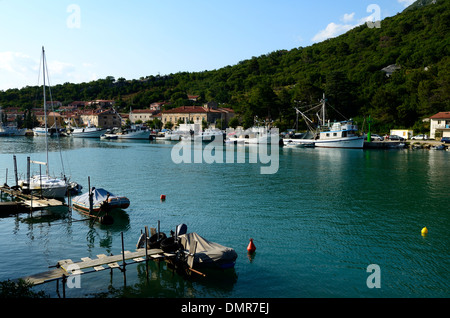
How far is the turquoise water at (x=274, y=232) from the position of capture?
669 inches

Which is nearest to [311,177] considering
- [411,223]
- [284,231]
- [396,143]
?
[411,223]

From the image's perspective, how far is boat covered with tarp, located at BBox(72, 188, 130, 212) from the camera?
2755 centimetres

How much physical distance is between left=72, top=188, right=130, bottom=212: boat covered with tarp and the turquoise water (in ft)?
3.34

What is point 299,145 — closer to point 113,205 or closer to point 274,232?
point 113,205

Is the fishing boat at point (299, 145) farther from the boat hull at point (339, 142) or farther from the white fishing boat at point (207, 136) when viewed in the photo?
the white fishing boat at point (207, 136)

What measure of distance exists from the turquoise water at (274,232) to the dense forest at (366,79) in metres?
61.7

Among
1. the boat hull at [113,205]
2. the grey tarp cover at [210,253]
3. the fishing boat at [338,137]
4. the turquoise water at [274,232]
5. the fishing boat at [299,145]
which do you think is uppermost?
the fishing boat at [338,137]

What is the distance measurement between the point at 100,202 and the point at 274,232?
13.3 meters

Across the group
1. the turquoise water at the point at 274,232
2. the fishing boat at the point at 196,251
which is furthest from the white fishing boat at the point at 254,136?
the fishing boat at the point at 196,251

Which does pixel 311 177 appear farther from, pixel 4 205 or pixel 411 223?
pixel 4 205

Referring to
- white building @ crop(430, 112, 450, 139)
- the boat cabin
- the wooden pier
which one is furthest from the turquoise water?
white building @ crop(430, 112, 450, 139)

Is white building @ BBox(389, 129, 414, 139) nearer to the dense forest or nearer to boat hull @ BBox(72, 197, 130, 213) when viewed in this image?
the dense forest

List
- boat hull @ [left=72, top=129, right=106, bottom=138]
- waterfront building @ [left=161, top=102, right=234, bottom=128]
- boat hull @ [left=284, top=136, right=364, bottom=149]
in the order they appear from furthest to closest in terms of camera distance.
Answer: waterfront building @ [left=161, top=102, right=234, bottom=128] → boat hull @ [left=72, top=129, right=106, bottom=138] → boat hull @ [left=284, top=136, right=364, bottom=149]
